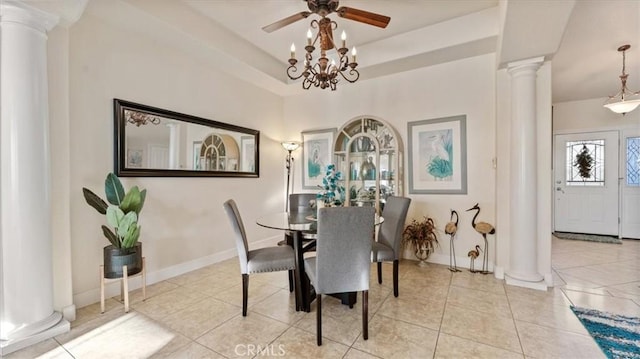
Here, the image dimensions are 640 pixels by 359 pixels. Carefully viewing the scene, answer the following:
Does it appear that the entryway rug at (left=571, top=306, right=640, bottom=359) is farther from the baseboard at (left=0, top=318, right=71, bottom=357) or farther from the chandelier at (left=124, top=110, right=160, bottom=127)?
the chandelier at (left=124, top=110, right=160, bottom=127)

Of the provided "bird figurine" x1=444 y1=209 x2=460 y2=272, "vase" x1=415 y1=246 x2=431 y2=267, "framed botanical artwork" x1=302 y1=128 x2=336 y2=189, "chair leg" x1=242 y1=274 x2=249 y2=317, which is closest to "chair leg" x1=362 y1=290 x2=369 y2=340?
"chair leg" x1=242 y1=274 x2=249 y2=317

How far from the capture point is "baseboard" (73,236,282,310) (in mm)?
2361

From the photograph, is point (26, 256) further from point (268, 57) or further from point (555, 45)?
point (555, 45)

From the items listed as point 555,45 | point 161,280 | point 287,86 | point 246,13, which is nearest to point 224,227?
point 161,280

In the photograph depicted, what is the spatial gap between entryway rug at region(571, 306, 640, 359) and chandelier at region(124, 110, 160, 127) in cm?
417

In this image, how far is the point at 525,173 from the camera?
2771 millimetres

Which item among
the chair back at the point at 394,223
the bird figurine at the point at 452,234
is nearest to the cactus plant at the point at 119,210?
the chair back at the point at 394,223

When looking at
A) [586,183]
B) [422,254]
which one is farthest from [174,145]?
[586,183]

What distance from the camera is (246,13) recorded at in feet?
9.49

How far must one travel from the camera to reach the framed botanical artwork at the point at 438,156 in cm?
333

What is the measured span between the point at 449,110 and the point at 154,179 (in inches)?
141

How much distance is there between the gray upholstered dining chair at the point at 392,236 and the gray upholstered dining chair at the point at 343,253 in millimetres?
624

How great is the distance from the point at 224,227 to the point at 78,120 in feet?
6.48

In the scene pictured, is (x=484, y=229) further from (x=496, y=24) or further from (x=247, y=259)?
(x=247, y=259)
